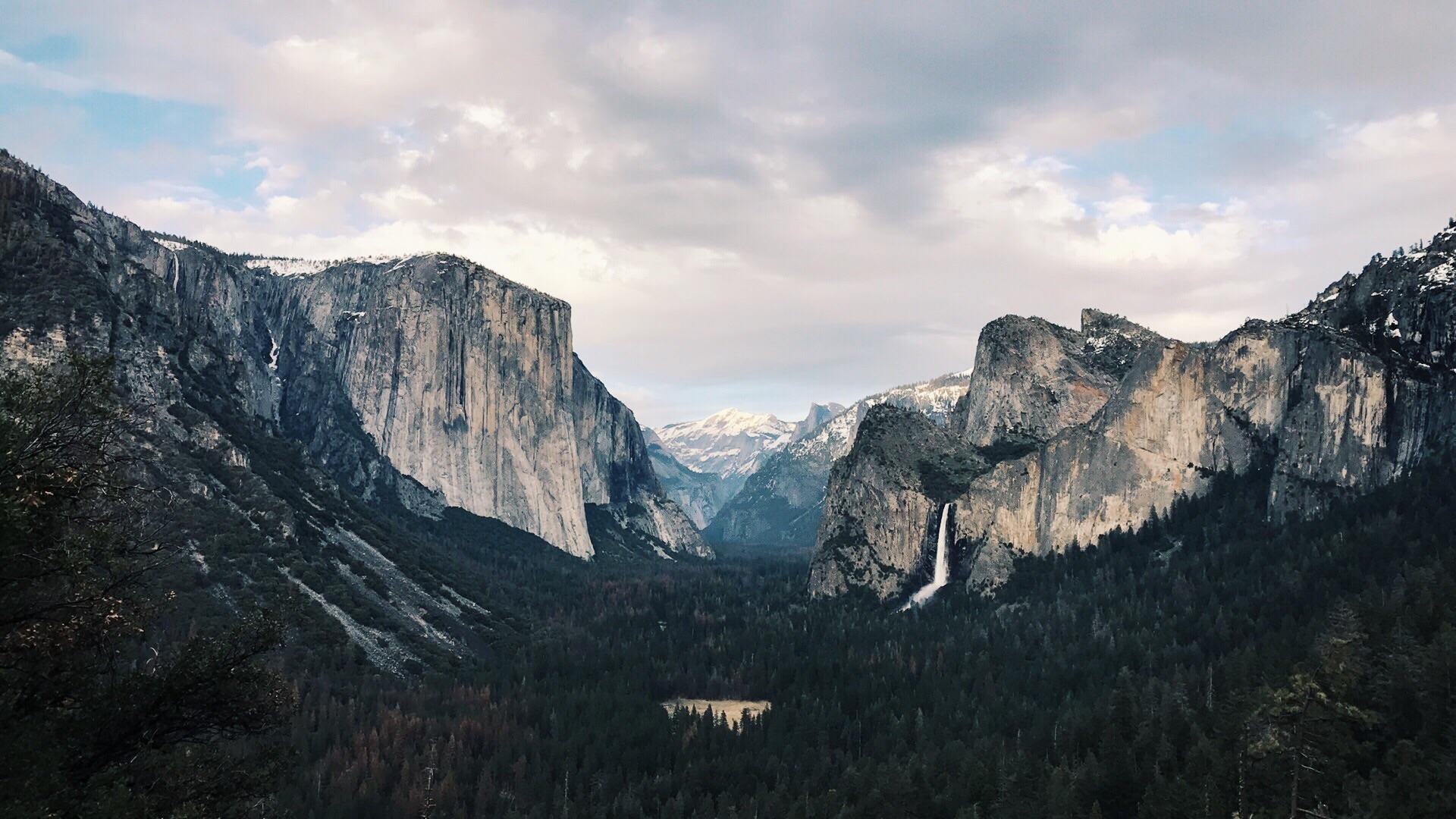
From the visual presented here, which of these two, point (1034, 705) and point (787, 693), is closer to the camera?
point (1034, 705)

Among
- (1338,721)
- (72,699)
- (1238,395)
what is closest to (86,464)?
(72,699)

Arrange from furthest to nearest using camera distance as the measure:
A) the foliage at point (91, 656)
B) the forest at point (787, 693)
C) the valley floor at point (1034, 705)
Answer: the valley floor at point (1034, 705), the forest at point (787, 693), the foliage at point (91, 656)

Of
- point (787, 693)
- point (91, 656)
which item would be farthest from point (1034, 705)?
point (91, 656)

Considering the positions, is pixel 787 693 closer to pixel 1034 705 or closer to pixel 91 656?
pixel 1034 705

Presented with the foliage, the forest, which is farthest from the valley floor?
the foliage

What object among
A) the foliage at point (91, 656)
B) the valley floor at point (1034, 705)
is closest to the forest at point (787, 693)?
the foliage at point (91, 656)

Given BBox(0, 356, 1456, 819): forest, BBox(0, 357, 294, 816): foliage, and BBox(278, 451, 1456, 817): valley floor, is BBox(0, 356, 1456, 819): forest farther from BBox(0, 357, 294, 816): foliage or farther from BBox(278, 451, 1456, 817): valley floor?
BBox(278, 451, 1456, 817): valley floor

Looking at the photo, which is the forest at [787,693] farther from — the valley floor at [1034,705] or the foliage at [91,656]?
the valley floor at [1034,705]

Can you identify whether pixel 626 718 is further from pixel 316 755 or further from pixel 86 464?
pixel 86 464
